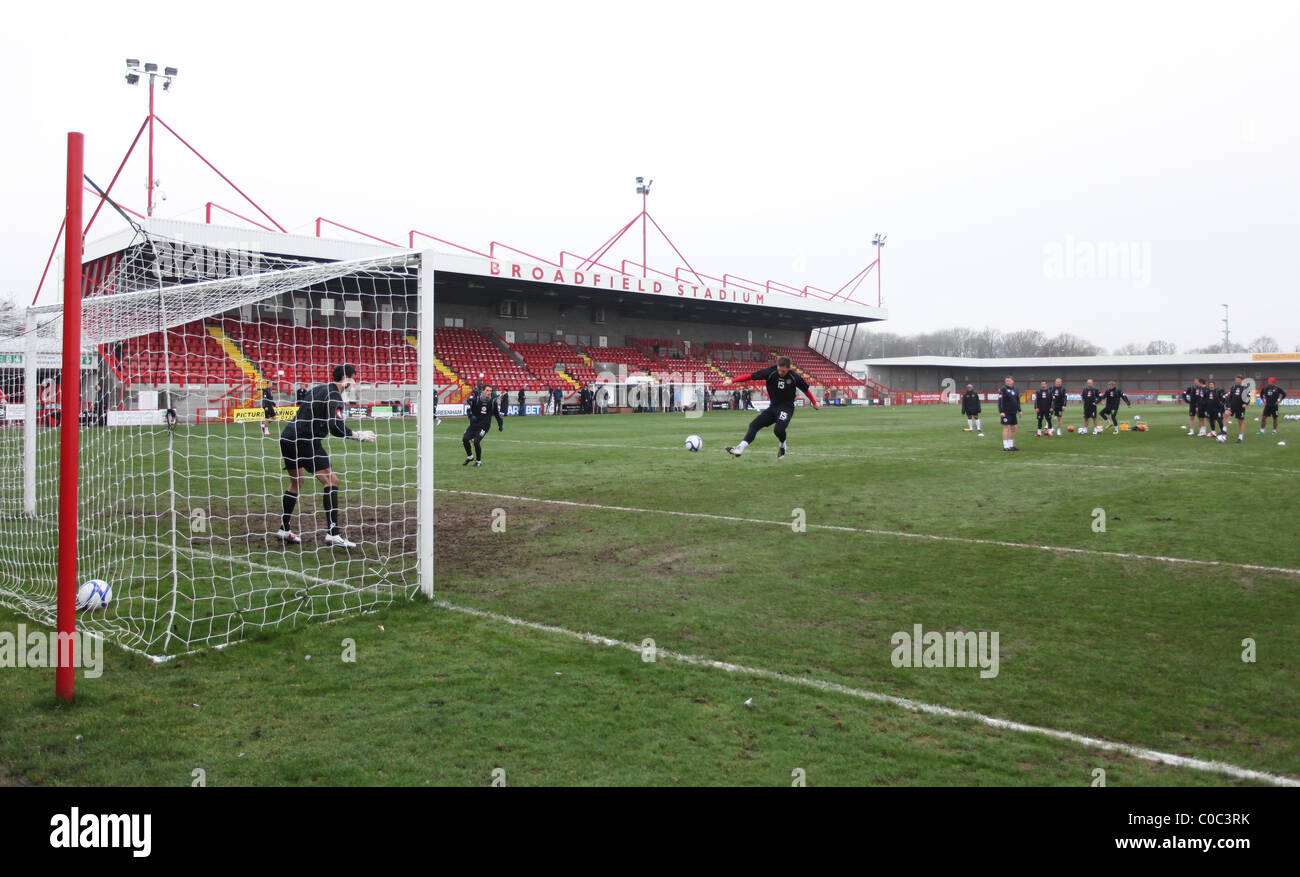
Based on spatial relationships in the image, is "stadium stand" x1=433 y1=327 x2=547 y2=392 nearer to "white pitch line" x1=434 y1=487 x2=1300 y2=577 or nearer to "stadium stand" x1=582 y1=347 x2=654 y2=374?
"stadium stand" x1=582 y1=347 x2=654 y2=374

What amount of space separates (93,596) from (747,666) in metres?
5.76

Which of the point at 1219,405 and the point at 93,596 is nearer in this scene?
the point at 93,596

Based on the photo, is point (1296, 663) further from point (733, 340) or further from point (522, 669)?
point (733, 340)

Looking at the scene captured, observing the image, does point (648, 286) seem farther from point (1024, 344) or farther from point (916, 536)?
point (1024, 344)

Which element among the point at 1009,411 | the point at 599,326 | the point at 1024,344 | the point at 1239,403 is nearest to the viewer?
the point at 1009,411

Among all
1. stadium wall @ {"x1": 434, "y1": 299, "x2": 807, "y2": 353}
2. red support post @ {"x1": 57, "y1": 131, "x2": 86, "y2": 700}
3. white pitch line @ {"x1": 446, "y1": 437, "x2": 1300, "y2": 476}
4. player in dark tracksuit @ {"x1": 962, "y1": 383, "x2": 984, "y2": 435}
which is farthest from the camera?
stadium wall @ {"x1": 434, "y1": 299, "x2": 807, "y2": 353}

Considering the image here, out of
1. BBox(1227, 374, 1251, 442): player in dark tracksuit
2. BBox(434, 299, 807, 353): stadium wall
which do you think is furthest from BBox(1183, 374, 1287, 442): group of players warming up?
BBox(434, 299, 807, 353): stadium wall

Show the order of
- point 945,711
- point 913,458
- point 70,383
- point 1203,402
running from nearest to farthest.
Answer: point 945,711 → point 70,383 → point 913,458 → point 1203,402

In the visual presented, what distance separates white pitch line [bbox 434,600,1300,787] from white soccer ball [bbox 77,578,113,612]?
11.5 ft

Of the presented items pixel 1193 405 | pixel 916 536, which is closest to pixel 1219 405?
pixel 1193 405

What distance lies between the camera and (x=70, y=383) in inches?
220

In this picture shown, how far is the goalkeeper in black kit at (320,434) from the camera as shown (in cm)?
970

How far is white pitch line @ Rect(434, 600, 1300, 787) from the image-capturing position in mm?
4359
